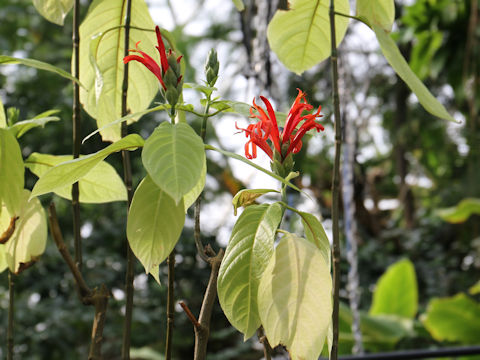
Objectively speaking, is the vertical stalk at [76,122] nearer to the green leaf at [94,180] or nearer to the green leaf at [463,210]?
the green leaf at [94,180]

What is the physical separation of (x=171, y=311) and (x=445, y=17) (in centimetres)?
281

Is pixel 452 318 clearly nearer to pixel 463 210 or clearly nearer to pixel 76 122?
pixel 463 210

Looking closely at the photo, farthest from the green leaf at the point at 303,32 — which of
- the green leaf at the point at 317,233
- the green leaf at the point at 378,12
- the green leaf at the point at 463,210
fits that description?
the green leaf at the point at 463,210

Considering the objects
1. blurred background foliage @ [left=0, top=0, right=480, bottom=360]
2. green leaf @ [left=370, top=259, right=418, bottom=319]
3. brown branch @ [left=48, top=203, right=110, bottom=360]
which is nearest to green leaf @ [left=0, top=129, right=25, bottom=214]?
brown branch @ [left=48, top=203, right=110, bottom=360]

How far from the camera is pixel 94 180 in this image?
0.39 metres

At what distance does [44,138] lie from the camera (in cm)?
238

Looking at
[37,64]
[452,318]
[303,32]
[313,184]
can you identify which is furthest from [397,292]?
[37,64]

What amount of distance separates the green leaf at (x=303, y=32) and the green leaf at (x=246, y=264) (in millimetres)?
150

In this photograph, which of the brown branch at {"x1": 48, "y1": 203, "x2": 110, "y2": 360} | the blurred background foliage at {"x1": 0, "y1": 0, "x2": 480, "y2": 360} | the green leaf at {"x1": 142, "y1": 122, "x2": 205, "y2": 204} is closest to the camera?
the green leaf at {"x1": 142, "y1": 122, "x2": 205, "y2": 204}

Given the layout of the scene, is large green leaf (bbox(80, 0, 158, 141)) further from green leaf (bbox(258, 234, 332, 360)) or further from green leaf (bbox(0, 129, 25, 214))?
green leaf (bbox(258, 234, 332, 360))

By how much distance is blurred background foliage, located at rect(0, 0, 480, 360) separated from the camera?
1.87 meters

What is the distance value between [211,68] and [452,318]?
1.85 metres

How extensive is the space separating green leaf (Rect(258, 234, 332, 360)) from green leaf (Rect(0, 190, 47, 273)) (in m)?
0.19

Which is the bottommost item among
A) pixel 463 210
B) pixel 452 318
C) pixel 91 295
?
pixel 452 318
